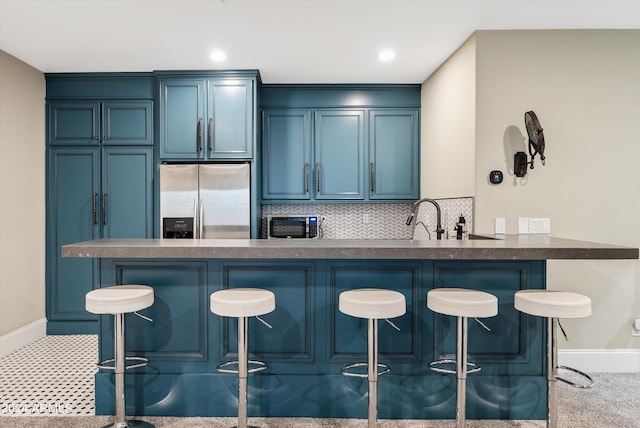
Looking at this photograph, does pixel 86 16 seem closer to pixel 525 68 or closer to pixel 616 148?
pixel 525 68

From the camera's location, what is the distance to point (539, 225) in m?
2.61

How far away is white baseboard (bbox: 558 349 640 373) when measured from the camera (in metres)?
2.65

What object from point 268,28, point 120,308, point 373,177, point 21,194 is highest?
point 268,28

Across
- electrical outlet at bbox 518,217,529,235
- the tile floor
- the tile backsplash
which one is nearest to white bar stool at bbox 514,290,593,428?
electrical outlet at bbox 518,217,529,235

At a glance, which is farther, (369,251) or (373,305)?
(369,251)

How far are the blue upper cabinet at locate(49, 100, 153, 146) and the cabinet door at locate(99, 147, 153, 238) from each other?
12 centimetres

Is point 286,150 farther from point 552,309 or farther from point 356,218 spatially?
point 552,309

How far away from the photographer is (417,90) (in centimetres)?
375

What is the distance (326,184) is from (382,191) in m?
0.62

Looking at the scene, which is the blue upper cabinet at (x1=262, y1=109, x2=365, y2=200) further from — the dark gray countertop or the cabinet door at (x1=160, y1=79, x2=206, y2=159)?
the dark gray countertop

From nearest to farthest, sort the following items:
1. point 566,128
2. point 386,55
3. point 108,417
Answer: point 108,417, point 566,128, point 386,55

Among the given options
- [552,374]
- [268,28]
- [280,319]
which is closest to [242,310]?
[280,319]

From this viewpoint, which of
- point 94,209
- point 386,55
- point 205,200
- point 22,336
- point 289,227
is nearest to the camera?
point 386,55

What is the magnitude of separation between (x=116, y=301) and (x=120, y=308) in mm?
42
